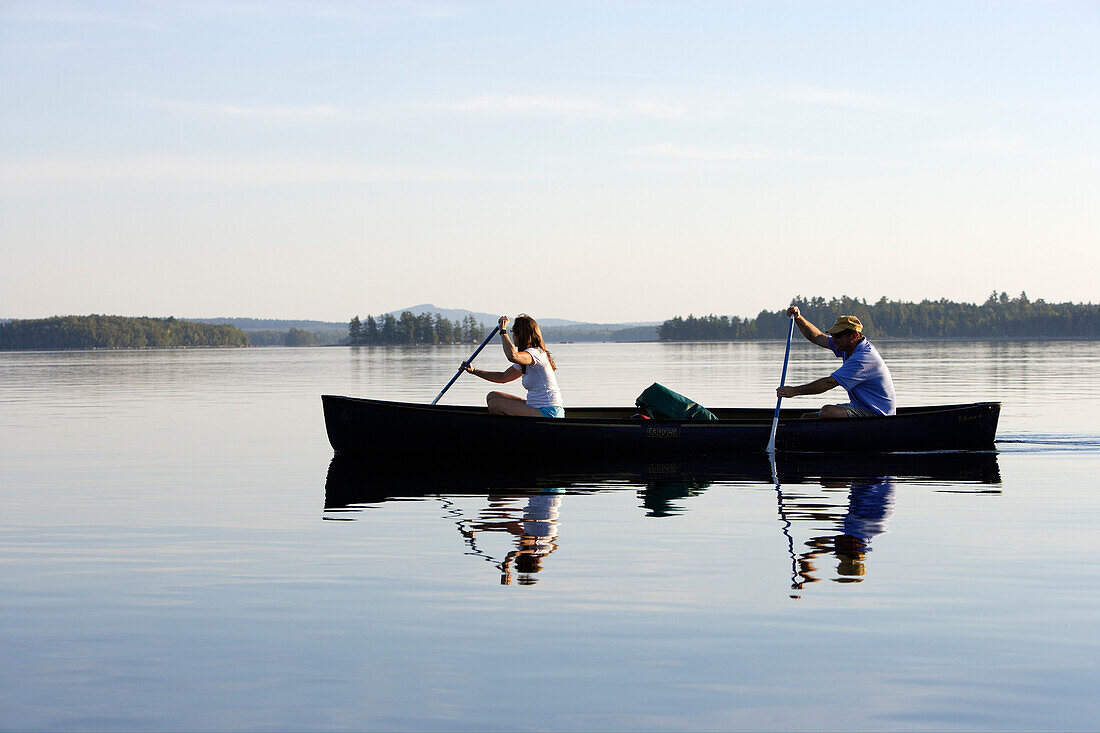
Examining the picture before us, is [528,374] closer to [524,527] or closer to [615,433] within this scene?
[615,433]

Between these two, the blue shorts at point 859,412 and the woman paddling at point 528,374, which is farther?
the blue shorts at point 859,412

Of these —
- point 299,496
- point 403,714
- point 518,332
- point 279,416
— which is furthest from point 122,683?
point 279,416

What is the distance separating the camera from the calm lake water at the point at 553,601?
501 centimetres

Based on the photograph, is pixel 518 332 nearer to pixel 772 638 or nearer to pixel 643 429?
pixel 643 429

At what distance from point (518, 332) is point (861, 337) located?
4.57m

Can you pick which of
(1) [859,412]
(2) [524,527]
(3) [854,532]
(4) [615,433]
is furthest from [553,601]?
(1) [859,412]

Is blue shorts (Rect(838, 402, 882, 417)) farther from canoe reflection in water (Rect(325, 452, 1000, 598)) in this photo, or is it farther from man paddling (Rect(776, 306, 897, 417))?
canoe reflection in water (Rect(325, 452, 1000, 598))

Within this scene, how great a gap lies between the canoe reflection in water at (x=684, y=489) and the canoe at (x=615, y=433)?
0.24 metres

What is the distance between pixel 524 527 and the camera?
9766 millimetres

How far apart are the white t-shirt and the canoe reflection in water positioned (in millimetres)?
893

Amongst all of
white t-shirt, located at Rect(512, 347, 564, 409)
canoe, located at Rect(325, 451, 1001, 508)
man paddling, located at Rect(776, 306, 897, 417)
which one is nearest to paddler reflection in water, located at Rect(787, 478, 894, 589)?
canoe, located at Rect(325, 451, 1001, 508)

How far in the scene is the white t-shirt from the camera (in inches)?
554

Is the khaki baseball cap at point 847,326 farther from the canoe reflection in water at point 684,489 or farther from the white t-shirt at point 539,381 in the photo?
the white t-shirt at point 539,381

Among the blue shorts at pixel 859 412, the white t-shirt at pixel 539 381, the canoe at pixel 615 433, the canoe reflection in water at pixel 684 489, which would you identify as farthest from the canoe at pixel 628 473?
the white t-shirt at pixel 539 381
